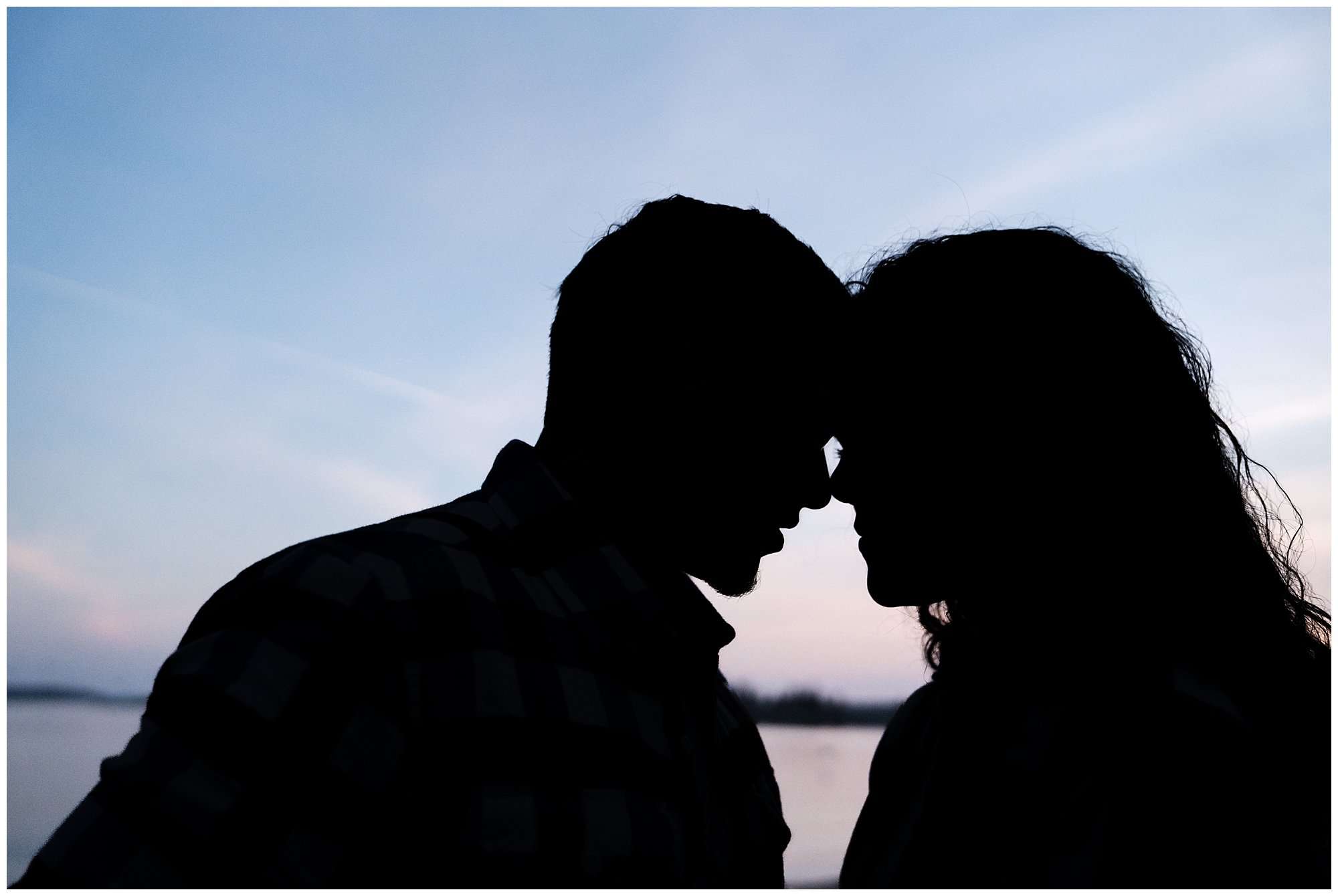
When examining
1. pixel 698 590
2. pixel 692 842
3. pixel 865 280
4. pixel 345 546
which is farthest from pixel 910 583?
pixel 345 546

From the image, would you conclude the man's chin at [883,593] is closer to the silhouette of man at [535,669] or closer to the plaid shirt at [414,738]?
the silhouette of man at [535,669]

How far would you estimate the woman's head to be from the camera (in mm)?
1990

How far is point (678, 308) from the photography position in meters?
2.80

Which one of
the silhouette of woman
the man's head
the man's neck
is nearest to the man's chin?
the silhouette of woman


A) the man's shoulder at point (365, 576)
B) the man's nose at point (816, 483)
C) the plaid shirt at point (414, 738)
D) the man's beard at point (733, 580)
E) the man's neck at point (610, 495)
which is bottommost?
the plaid shirt at point (414, 738)

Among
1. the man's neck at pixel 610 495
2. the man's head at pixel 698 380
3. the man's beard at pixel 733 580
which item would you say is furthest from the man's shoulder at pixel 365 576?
the man's beard at pixel 733 580

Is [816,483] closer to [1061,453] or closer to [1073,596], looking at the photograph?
[1061,453]

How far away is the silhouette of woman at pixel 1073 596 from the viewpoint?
162cm

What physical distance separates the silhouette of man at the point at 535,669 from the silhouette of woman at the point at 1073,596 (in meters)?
0.38

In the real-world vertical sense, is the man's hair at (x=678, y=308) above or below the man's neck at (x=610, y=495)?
above

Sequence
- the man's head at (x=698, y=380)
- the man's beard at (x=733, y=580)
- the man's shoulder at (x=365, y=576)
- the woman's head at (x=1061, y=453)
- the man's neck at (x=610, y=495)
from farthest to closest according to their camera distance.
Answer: the man's beard at (x=733, y=580) → the man's head at (x=698, y=380) → the man's neck at (x=610, y=495) → the woman's head at (x=1061, y=453) → the man's shoulder at (x=365, y=576)

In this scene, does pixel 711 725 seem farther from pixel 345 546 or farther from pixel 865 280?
pixel 865 280

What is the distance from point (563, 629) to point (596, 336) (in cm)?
105

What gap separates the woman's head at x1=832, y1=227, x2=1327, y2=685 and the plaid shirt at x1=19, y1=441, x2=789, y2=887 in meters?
0.82
